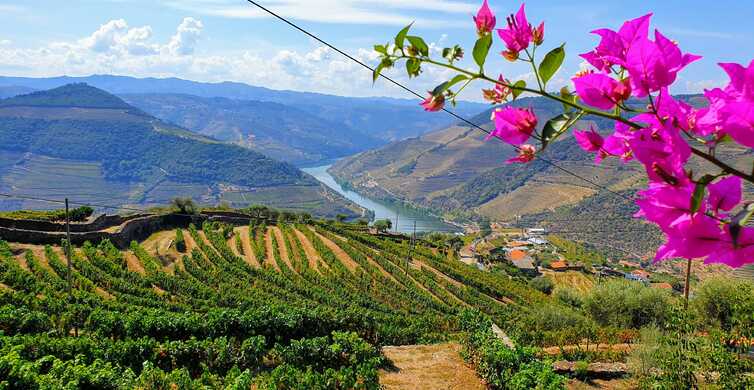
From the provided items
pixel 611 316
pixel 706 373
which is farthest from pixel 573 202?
pixel 706 373

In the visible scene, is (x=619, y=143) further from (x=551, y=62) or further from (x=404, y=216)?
(x=404, y=216)

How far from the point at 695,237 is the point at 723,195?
0.34 feet

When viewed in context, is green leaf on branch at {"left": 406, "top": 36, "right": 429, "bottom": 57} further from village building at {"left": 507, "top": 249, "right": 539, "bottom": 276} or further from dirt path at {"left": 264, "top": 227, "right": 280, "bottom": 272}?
village building at {"left": 507, "top": 249, "right": 539, "bottom": 276}

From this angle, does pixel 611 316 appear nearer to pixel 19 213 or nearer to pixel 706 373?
pixel 706 373

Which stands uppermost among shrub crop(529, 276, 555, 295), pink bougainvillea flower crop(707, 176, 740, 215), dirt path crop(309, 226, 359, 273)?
Result: pink bougainvillea flower crop(707, 176, 740, 215)

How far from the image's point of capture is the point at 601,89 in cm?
84

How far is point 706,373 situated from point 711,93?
744cm

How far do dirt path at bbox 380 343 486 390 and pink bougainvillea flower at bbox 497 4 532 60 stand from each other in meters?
8.74

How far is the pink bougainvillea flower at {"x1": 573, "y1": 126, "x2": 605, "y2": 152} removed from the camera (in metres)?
0.98

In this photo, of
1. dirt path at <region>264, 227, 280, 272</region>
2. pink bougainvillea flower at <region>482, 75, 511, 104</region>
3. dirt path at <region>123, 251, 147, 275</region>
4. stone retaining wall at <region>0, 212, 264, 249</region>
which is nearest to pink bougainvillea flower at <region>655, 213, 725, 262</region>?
pink bougainvillea flower at <region>482, 75, 511, 104</region>

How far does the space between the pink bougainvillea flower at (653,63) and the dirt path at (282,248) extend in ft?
109

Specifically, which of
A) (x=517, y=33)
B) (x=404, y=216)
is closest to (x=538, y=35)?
(x=517, y=33)

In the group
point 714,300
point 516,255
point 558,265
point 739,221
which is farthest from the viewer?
point 516,255

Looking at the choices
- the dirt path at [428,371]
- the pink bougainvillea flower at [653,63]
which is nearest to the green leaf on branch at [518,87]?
the pink bougainvillea flower at [653,63]
